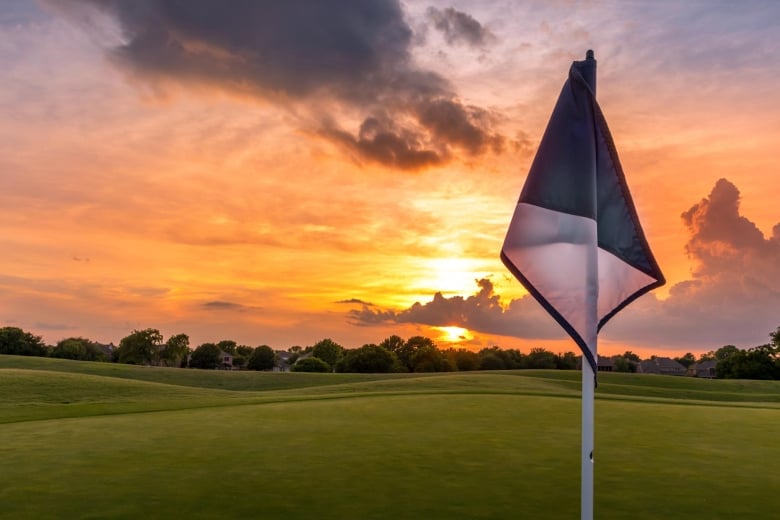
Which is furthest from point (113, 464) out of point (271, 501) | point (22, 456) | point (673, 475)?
point (673, 475)

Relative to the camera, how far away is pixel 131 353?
11888 cm

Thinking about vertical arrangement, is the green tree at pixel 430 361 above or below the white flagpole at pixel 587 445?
above

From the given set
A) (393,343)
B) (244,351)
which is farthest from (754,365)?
(244,351)

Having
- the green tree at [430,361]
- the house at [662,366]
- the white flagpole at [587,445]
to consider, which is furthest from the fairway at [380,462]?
the house at [662,366]

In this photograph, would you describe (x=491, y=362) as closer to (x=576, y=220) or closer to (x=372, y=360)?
(x=372, y=360)


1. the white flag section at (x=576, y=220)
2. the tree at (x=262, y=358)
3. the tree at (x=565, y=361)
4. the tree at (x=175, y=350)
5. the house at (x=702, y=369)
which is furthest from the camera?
the house at (x=702, y=369)

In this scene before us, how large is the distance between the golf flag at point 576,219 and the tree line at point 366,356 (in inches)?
3162

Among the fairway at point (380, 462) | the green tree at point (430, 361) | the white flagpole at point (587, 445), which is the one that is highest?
the green tree at point (430, 361)

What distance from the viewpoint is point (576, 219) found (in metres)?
7.59

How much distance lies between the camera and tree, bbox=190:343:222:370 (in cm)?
12788

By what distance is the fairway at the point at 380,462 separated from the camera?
9547 millimetres

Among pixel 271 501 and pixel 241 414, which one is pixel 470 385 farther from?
pixel 271 501

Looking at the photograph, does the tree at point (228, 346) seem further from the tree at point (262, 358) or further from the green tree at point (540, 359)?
the green tree at point (540, 359)

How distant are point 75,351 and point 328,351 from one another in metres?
39.7
